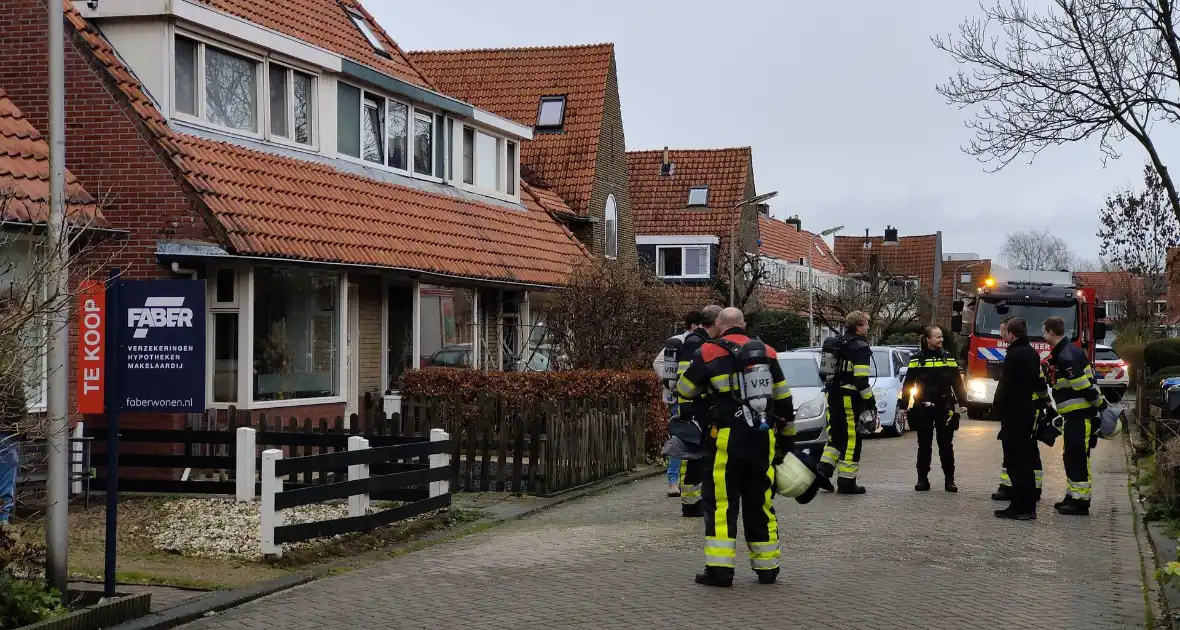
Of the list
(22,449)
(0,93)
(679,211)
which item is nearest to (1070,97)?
(0,93)

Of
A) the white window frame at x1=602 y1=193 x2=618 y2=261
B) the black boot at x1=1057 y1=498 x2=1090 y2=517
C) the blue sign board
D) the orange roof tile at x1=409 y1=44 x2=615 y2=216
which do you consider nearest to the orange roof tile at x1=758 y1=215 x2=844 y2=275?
the white window frame at x1=602 y1=193 x2=618 y2=261

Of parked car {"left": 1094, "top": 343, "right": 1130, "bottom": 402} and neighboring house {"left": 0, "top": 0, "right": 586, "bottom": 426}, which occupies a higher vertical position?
neighboring house {"left": 0, "top": 0, "right": 586, "bottom": 426}

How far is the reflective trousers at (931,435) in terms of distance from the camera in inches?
587

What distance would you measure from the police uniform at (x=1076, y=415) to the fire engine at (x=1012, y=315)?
1469 cm

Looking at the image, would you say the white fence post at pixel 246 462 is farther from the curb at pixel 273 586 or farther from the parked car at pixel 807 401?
the parked car at pixel 807 401

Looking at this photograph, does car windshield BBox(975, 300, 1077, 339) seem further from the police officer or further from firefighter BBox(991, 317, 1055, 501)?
firefighter BBox(991, 317, 1055, 501)

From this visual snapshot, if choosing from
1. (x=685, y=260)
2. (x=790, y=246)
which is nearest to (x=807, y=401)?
(x=685, y=260)

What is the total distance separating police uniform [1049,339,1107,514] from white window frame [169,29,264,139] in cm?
1028

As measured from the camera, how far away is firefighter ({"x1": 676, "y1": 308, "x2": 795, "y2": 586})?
9.07m

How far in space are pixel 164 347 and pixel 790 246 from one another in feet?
189

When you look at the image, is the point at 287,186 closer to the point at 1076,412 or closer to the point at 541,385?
the point at 541,385

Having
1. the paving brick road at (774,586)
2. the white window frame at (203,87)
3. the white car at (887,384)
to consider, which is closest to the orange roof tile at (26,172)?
the white window frame at (203,87)

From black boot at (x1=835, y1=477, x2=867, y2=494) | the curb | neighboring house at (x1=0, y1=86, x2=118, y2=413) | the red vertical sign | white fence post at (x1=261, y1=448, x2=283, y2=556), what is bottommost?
the curb

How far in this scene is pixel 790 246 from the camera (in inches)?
2549
